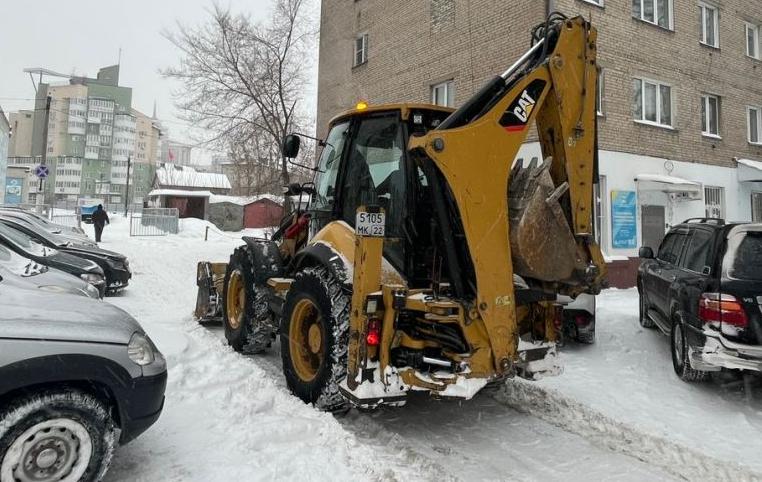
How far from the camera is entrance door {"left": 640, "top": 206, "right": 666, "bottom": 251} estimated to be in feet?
42.9

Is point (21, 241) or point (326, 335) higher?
point (21, 241)

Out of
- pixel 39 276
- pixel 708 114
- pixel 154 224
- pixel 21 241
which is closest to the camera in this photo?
pixel 39 276

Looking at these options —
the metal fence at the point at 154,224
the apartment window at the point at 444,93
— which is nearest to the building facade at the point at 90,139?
the metal fence at the point at 154,224

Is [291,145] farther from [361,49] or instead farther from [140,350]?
[361,49]

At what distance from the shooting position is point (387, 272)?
423cm

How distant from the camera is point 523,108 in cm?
399

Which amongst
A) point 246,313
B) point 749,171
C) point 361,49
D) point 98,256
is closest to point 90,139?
point 361,49

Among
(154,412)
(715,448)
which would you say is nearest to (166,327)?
(154,412)

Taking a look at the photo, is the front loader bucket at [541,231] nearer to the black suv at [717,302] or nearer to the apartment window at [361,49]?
the black suv at [717,302]

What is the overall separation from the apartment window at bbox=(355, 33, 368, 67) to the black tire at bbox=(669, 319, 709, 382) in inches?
588

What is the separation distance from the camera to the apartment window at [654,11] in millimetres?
13469

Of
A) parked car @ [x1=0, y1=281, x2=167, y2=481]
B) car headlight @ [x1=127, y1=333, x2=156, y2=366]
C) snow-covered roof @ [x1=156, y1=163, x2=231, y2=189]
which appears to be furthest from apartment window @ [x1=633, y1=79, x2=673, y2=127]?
snow-covered roof @ [x1=156, y1=163, x2=231, y2=189]

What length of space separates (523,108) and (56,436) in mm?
3762

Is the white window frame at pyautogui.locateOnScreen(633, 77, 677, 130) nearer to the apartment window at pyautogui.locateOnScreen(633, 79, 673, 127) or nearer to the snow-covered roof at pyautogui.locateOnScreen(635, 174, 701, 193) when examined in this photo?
the apartment window at pyautogui.locateOnScreen(633, 79, 673, 127)
